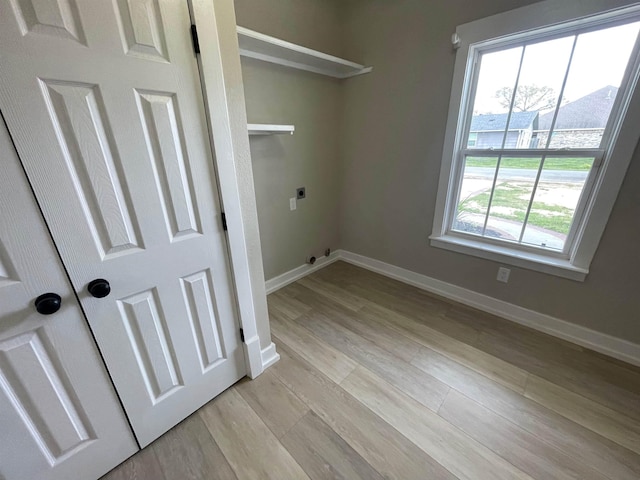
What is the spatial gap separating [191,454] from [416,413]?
3.77 ft

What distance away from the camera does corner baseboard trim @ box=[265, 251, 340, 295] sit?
254cm

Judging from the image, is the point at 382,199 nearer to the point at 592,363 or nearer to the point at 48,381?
the point at 592,363

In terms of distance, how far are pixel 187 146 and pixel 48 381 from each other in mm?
1006

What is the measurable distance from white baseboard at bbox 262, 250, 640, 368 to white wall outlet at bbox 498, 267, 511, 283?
19 cm

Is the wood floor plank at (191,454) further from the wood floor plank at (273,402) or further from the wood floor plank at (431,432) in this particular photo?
the wood floor plank at (431,432)

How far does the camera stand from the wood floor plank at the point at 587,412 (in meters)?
1.24

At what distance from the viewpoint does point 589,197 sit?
5.42 ft

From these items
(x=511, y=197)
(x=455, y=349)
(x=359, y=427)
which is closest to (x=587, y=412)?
(x=455, y=349)

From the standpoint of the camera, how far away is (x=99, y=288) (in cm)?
91

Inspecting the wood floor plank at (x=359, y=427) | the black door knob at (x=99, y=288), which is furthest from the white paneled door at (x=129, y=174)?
the wood floor plank at (x=359, y=427)

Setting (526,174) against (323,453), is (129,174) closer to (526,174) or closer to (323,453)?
(323,453)

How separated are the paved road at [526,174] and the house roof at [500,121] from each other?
0.30 m

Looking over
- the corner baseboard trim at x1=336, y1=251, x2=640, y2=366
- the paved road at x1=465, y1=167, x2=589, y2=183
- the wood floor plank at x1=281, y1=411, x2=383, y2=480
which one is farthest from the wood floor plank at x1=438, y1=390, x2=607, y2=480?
the paved road at x1=465, y1=167, x2=589, y2=183

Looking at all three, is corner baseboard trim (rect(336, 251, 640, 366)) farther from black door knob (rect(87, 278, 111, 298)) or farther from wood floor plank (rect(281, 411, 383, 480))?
black door knob (rect(87, 278, 111, 298))
